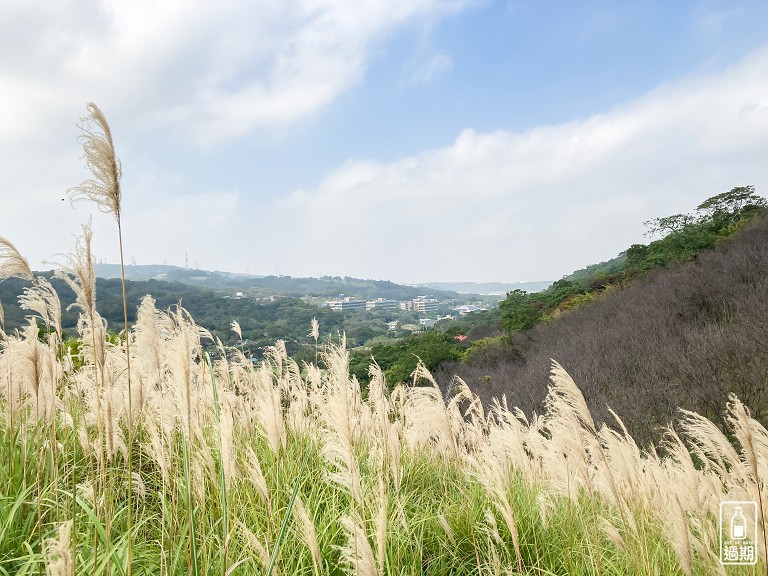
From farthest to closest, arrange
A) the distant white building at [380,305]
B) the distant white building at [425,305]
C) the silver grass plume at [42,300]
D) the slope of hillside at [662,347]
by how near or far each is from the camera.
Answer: the distant white building at [425,305], the distant white building at [380,305], the slope of hillside at [662,347], the silver grass plume at [42,300]

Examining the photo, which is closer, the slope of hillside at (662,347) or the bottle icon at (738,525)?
the bottle icon at (738,525)

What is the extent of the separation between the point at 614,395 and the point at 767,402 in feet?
15.3

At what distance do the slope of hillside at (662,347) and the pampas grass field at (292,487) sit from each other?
969 cm

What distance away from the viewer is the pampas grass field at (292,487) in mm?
1985

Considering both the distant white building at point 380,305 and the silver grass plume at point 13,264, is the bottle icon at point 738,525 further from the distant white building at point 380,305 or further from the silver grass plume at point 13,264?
the distant white building at point 380,305

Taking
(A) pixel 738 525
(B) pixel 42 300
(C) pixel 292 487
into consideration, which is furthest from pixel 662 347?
(B) pixel 42 300

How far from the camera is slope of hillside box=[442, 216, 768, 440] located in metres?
12.0

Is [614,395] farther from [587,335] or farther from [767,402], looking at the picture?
[587,335]

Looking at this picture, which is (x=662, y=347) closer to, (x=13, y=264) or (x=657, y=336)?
(x=657, y=336)

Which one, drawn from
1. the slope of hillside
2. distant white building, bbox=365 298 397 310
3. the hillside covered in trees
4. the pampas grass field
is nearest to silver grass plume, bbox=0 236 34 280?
the pampas grass field

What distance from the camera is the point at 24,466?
3.06 m

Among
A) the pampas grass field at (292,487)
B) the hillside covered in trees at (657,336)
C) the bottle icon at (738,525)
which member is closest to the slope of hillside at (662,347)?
the hillside covered in trees at (657,336)

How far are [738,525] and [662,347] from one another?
16.2 metres

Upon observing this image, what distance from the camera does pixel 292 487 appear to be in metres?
3.51
